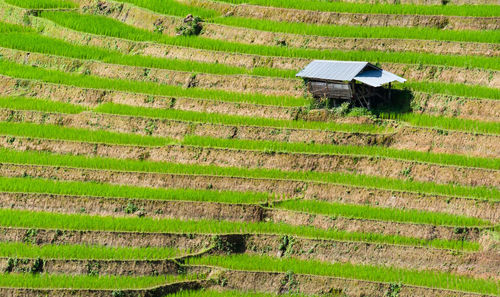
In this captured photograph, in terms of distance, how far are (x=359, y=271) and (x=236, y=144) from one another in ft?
23.9

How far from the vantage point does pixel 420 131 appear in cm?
3278

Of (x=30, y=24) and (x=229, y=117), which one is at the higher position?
(x=30, y=24)

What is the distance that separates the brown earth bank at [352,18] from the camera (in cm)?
3738

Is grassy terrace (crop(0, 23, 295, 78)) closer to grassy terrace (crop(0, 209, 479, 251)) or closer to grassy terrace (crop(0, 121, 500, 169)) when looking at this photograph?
grassy terrace (crop(0, 121, 500, 169))

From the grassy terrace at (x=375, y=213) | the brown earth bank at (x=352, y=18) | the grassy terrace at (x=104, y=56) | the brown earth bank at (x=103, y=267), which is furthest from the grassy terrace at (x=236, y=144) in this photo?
the brown earth bank at (x=352, y=18)

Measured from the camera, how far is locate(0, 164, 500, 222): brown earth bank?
98.9 feet

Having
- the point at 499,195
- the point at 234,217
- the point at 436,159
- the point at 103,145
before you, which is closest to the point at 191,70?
the point at 103,145

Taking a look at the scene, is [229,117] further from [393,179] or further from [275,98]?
[393,179]

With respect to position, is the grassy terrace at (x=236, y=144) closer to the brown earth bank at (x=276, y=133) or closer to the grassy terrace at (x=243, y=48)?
the brown earth bank at (x=276, y=133)

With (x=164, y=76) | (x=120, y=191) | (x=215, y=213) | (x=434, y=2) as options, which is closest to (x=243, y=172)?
(x=215, y=213)

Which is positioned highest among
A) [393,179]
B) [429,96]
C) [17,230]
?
[429,96]

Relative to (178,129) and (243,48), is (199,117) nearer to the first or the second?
(178,129)

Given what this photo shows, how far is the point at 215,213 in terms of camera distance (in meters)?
31.7

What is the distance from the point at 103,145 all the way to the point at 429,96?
1189 cm
